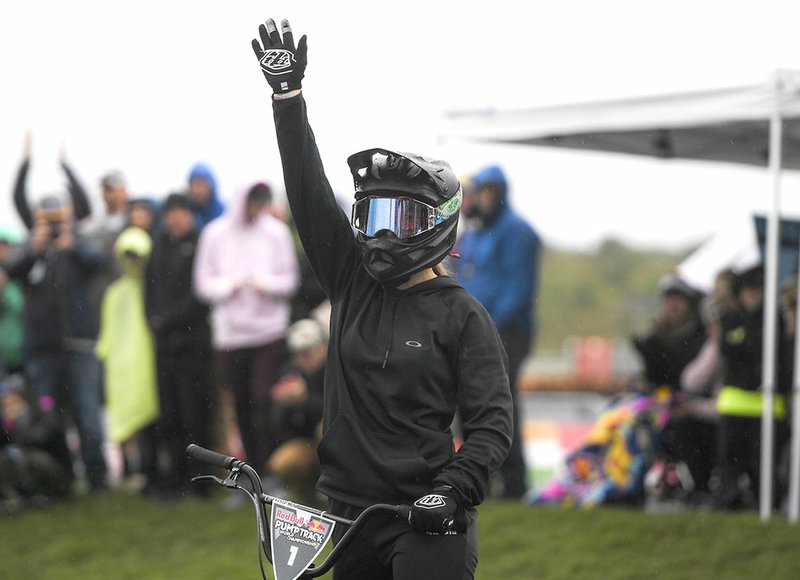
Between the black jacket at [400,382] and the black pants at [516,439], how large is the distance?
16.1 feet

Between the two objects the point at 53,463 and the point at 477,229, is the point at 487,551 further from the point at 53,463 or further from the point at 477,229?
the point at 53,463

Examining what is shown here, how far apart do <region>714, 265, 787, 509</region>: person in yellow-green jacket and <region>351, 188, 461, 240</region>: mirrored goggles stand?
5.42m

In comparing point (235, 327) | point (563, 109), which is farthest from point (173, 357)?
point (563, 109)

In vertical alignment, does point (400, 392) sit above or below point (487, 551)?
above

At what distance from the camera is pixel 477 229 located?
32.1 feet

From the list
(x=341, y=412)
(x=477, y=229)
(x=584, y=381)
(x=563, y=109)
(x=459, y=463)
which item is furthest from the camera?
(x=584, y=381)

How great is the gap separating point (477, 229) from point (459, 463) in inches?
231

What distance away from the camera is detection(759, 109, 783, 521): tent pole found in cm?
841

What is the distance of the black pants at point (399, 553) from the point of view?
4.07 meters

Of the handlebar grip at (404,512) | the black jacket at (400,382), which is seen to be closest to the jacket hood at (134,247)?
the black jacket at (400,382)

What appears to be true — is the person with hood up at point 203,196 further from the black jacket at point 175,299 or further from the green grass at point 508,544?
the green grass at point 508,544

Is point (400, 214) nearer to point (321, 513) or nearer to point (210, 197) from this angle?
point (321, 513)

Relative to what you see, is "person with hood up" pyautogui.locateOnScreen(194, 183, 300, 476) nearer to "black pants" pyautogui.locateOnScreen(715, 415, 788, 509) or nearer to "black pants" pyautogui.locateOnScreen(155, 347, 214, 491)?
"black pants" pyautogui.locateOnScreen(155, 347, 214, 491)

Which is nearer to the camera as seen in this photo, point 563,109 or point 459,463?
point 459,463
